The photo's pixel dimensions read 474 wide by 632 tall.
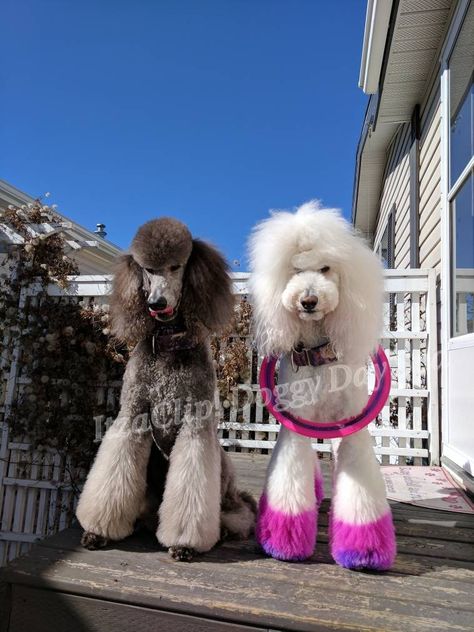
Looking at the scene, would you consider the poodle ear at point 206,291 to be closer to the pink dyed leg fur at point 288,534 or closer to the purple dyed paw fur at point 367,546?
the pink dyed leg fur at point 288,534

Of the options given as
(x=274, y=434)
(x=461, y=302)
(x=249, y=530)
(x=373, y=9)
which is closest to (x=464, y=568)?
(x=249, y=530)

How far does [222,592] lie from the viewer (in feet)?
3.94

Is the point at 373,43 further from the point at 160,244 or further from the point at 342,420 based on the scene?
the point at 342,420

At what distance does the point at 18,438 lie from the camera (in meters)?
3.12

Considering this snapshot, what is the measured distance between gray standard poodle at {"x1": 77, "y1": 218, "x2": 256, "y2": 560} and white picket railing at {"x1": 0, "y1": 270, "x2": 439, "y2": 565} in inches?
58.8

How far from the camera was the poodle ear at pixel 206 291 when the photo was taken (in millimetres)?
1510

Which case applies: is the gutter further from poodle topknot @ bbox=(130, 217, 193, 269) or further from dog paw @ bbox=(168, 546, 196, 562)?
dog paw @ bbox=(168, 546, 196, 562)

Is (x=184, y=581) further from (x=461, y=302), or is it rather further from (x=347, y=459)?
(x=461, y=302)

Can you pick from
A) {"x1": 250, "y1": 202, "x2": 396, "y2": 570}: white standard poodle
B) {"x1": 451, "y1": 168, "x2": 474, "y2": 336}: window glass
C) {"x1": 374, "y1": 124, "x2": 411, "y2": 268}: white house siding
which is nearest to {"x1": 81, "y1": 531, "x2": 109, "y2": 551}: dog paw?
{"x1": 250, "y1": 202, "x2": 396, "y2": 570}: white standard poodle

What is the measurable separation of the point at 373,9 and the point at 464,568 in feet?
13.5

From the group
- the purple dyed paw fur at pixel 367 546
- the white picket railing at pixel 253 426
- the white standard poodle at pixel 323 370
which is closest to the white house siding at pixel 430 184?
the white picket railing at pixel 253 426

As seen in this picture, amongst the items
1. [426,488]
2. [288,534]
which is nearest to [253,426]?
[426,488]

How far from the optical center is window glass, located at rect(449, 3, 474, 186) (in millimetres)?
2596

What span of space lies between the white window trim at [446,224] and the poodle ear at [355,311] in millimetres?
1376
